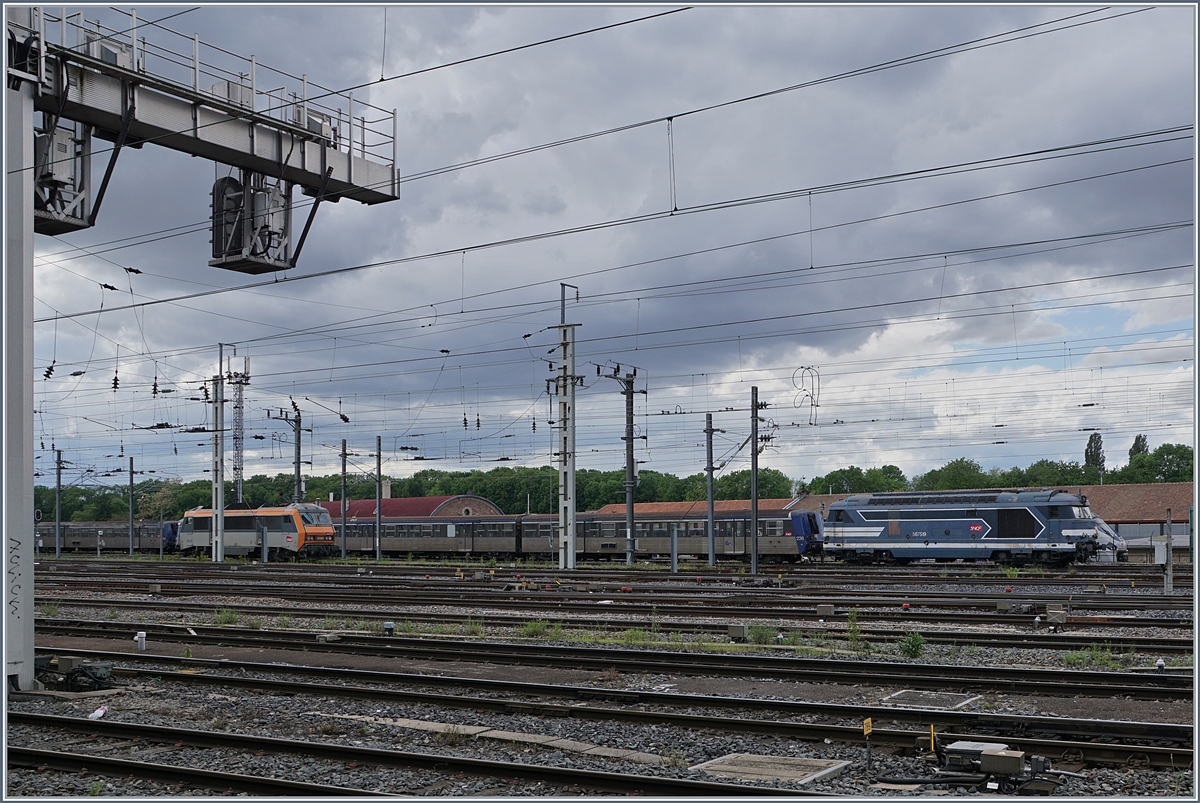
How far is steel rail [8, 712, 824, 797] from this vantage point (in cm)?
845

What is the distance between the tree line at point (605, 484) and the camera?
322 feet

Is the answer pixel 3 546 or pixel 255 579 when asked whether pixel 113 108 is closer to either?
pixel 3 546

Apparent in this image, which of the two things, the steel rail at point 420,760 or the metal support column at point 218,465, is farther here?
the metal support column at point 218,465

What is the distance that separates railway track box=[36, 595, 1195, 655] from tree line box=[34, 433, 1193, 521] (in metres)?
64.5

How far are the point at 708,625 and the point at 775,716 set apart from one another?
870 cm

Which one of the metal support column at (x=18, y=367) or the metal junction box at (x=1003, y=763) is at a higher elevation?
the metal support column at (x=18, y=367)

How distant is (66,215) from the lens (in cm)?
1531

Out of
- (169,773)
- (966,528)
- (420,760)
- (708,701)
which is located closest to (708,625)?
(708,701)

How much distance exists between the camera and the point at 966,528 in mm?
45469

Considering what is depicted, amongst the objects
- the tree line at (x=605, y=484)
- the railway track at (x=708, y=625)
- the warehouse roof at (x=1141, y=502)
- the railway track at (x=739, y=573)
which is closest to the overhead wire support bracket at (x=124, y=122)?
the railway track at (x=708, y=625)

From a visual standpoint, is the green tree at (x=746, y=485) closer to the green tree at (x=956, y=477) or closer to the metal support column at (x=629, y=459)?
the green tree at (x=956, y=477)

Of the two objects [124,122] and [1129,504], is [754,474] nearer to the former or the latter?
[124,122]

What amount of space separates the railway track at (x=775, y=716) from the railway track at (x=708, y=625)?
6.71 m

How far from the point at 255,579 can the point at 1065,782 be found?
115 ft
